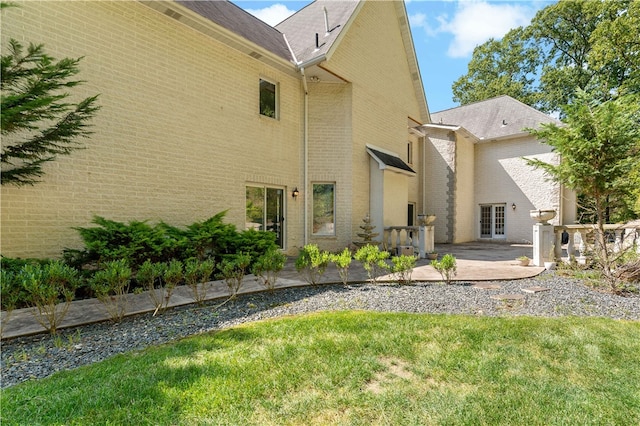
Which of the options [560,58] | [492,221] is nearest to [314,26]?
[492,221]

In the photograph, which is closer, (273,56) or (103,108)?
(103,108)

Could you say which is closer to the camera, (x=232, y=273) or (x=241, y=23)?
(x=232, y=273)

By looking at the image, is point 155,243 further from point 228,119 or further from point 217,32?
point 217,32

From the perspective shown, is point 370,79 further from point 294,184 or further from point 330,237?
point 330,237

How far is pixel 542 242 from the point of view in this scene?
8461 mm

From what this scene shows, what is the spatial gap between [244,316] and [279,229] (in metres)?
5.77

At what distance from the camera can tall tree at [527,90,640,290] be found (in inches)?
250

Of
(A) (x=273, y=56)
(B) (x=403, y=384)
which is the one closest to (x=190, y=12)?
(A) (x=273, y=56)

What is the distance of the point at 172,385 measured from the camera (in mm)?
2600

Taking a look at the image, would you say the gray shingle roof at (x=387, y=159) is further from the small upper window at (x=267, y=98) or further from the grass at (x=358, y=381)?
the grass at (x=358, y=381)

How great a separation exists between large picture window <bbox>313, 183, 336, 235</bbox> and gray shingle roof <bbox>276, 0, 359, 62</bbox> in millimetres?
4364

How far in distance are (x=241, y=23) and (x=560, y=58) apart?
28.3 meters

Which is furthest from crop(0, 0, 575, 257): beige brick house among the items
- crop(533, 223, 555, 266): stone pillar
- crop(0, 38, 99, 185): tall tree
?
crop(533, 223, 555, 266): stone pillar

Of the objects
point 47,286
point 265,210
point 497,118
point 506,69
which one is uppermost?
point 506,69
